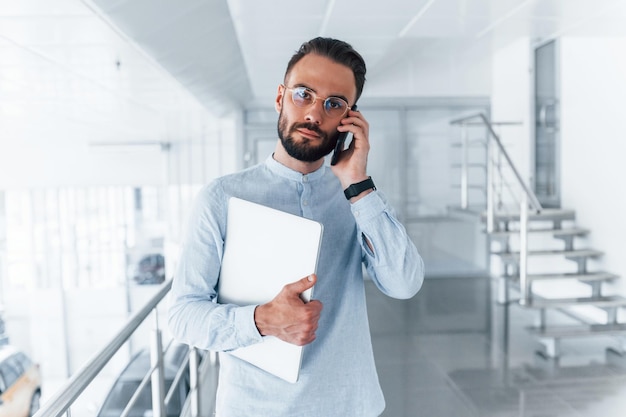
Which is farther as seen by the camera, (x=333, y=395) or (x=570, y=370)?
(x=570, y=370)

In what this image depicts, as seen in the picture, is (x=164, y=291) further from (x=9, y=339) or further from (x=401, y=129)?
(x=9, y=339)

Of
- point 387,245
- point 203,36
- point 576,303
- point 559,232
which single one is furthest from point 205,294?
point 559,232

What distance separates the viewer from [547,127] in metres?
5.56

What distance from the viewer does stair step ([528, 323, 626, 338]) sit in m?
3.59

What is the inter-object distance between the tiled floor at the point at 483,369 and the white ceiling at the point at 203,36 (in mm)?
2336

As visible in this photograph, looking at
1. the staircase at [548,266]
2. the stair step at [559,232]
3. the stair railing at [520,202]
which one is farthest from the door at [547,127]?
the stair step at [559,232]

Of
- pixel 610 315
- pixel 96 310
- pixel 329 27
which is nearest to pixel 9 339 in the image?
pixel 96 310

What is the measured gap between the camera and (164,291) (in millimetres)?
2160

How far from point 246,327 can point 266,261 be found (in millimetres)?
120

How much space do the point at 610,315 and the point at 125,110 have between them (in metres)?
5.06

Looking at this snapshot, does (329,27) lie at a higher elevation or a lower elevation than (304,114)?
higher

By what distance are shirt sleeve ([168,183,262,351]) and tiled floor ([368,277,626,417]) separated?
2124 millimetres

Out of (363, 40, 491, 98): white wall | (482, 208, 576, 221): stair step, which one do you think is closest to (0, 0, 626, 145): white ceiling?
(363, 40, 491, 98): white wall

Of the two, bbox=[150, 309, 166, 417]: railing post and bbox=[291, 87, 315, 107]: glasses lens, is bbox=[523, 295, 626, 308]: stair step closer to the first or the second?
bbox=[150, 309, 166, 417]: railing post
